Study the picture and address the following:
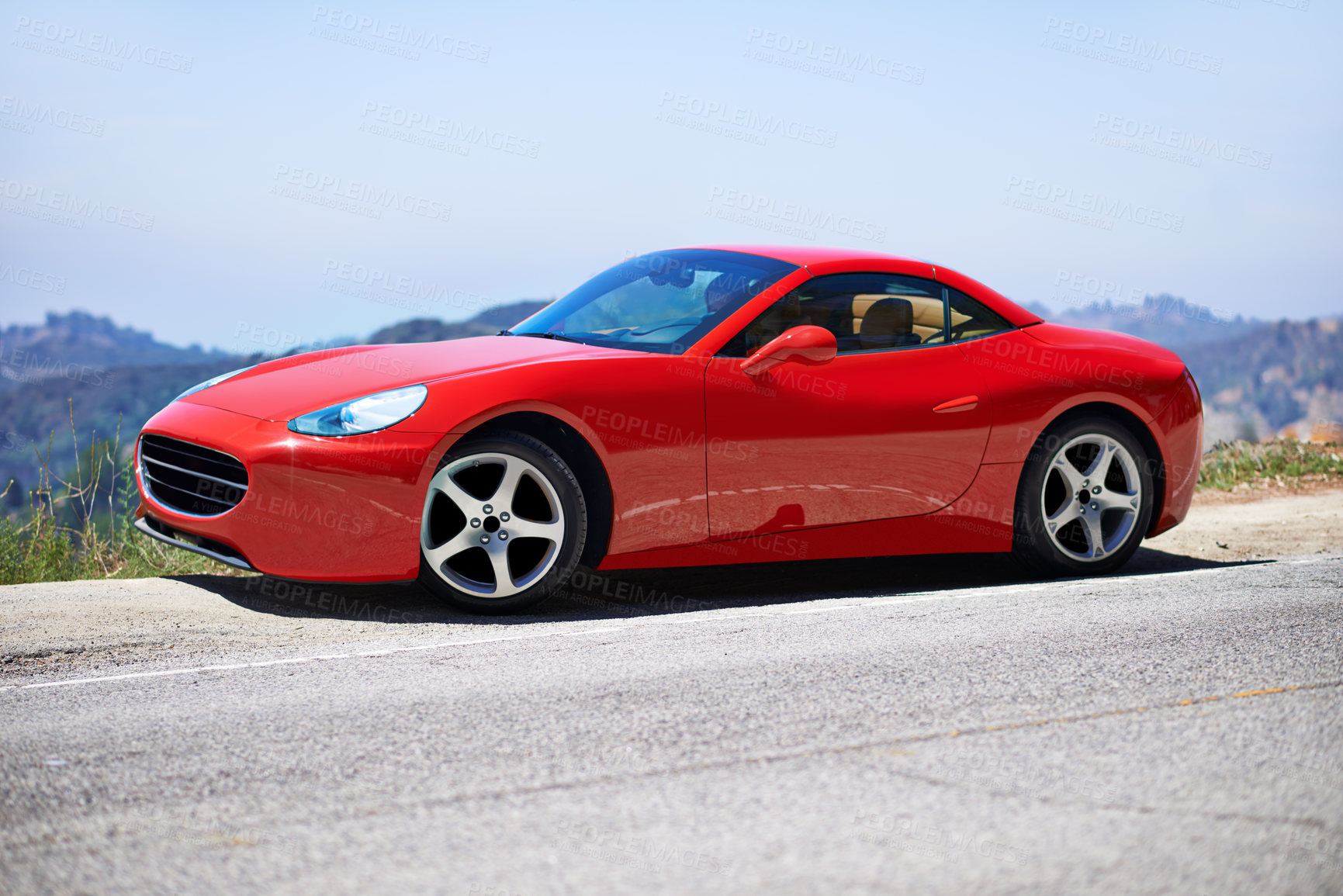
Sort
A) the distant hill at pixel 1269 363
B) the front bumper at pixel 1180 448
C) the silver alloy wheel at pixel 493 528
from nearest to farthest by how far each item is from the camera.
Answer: the silver alloy wheel at pixel 493 528
the front bumper at pixel 1180 448
the distant hill at pixel 1269 363

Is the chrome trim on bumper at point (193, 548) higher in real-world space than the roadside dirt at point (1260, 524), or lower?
higher

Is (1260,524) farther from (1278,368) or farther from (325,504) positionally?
(1278,368)

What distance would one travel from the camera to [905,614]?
501 centimetres

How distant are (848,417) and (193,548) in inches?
114

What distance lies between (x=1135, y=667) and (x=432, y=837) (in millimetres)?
2490

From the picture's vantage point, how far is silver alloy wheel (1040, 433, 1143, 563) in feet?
20.3

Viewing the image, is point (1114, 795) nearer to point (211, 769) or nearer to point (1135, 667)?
point (1135, 667)

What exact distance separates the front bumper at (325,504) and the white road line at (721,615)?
1.75 ft

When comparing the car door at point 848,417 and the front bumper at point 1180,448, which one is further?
the front bumper at point 1180,448

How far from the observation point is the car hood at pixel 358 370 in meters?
4.98

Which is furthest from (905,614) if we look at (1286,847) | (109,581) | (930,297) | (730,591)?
(109,581)

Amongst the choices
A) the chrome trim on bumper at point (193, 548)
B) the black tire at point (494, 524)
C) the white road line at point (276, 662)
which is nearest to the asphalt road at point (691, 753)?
the white road line at point (276, 662)

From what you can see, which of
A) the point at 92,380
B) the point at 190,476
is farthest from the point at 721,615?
the point at 92,380

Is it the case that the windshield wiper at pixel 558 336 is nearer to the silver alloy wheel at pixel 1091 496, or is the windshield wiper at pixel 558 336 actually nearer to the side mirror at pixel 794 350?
the side mirror at pixel 794 350
